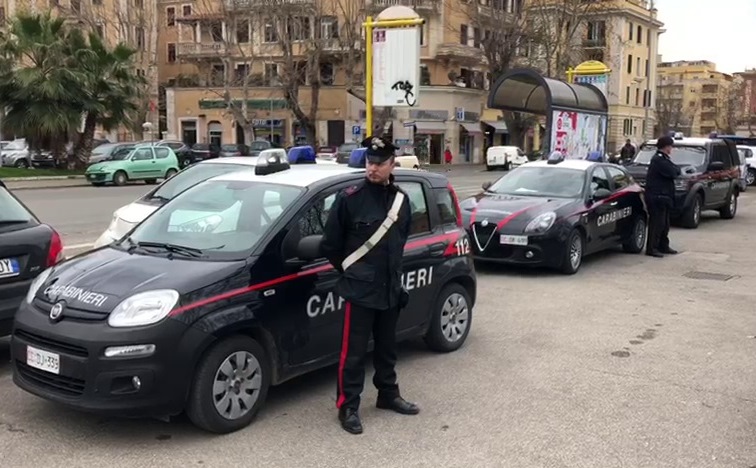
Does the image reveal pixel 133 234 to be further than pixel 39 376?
Yes

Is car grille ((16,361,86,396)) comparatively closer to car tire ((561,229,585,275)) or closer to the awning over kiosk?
car tire ((561,229,585,275))

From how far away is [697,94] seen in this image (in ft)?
430

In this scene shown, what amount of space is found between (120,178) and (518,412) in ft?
80.7

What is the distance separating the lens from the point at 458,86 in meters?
57.0

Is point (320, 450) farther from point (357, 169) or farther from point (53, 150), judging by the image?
point (53, 150)

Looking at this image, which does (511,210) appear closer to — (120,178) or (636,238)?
(636,238)

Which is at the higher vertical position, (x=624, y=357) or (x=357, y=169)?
(x=357, y=169)

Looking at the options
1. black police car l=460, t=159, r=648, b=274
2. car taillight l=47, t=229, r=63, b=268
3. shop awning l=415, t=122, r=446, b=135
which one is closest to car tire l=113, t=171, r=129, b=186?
black police car l=460, t=159, r=648, b=274

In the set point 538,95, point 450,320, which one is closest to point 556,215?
point 450,320

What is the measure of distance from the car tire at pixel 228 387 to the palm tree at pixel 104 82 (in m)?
26.7

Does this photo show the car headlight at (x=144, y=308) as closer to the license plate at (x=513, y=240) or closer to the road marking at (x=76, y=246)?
the license plate at (x=513, y=240)

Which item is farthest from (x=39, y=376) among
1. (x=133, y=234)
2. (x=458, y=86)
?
(x=458, y=86)

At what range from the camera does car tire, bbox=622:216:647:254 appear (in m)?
12.1

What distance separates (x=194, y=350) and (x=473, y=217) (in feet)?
21.2
